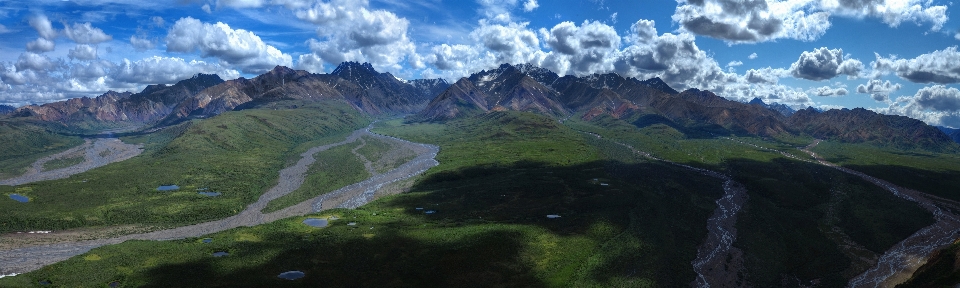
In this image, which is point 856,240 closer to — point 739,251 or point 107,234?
point 739,251

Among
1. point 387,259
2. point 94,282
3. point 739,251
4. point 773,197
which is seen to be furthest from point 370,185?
point 773,197

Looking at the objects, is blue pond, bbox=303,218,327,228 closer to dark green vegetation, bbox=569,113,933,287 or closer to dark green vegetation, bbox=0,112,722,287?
dark green vegetation, bbox=0,112,722,287

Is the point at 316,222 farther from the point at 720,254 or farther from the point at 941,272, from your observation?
the point at 941,272

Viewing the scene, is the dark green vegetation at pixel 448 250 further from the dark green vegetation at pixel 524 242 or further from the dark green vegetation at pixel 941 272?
the dark green vegetation at pixel 941 272

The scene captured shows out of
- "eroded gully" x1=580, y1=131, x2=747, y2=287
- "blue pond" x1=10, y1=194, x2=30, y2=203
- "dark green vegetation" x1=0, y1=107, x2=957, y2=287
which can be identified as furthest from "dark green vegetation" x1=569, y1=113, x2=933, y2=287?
"blue pond" x1=10, y1=194, x2=30, y2=203

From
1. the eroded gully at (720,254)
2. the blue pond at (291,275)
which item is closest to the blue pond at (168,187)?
the blue pond at (291,275)

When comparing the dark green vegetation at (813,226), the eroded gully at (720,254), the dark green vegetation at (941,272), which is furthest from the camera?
the dark green vegetation at (813,226)

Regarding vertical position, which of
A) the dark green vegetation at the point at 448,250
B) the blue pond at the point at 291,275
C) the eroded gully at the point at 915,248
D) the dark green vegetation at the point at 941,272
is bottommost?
the eroded gully at the point at 915,248

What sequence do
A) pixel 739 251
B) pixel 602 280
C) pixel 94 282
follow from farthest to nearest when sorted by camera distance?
pixel 739 251, pixel 602 280, pixel 94 282
